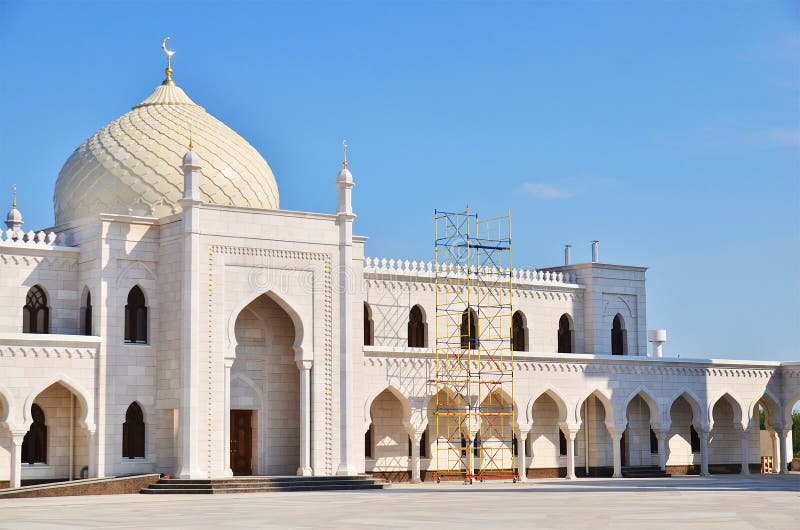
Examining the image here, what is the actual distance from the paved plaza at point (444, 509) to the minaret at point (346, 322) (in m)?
2.29

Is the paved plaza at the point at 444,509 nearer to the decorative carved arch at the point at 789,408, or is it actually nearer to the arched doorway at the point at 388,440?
the arched doorway at the point at 388,440

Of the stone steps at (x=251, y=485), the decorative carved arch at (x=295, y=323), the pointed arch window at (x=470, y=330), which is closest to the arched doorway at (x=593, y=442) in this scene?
the pointed arch window at (x=470, y=330)

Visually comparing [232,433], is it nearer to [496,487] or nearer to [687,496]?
[496,487]

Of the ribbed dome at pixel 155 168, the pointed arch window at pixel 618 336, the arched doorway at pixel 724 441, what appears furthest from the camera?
the arched doorway at pixel 724 441

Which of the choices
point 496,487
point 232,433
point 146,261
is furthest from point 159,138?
point 496,487

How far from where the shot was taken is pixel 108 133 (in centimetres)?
3325

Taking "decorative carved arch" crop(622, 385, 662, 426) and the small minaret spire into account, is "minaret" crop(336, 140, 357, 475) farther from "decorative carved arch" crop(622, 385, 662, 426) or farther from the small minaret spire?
"decorative carved arch" crop(622, 385, 662, 426)

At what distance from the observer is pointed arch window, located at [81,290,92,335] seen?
30.2 m

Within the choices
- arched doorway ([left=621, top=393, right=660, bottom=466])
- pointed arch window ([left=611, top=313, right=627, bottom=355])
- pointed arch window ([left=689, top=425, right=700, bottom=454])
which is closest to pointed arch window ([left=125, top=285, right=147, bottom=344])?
arched doorway ([left=621, top=393, right=660, bottom=466])

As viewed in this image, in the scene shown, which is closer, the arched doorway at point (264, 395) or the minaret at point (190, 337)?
the minaret at point (190, 337)

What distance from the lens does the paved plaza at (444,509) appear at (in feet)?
57.4

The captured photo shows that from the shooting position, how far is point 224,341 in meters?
30.0

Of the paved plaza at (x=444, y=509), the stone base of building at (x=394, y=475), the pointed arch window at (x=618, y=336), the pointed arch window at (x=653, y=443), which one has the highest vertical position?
the pointed arch window at (x=618, y=336)

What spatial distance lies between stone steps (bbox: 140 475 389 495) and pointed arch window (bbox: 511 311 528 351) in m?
8.28
